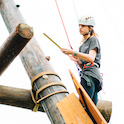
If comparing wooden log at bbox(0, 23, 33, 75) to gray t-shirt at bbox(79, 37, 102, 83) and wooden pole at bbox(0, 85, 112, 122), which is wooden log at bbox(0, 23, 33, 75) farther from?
gray t-shirt at bbox(79, 37, 102, 83)

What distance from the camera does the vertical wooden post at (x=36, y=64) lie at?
1.58 m

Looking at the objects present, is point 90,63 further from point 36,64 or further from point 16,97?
point 16,97

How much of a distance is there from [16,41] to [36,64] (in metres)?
0.52

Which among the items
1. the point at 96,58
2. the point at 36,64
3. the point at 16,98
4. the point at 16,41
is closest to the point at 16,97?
the point at 16,98

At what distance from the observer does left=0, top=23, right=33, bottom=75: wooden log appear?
4.52 ft

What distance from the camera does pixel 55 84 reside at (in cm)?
169

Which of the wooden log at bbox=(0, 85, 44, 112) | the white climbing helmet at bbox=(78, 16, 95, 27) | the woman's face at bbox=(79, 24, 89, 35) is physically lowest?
the wooden log at bbox=(0, 85, 44, 112)

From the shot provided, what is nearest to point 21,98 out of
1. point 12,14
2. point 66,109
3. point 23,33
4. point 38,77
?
point 38,77

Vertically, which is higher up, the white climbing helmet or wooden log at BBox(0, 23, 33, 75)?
wooden log at BBox(0, 23, 33, 75)

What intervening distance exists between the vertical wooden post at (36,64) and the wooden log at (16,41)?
31cm

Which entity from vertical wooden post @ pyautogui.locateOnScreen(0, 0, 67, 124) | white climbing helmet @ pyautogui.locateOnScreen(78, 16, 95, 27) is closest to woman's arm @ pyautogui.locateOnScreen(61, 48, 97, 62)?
vertical wooden post @ pyautogui.locateOnScreen(0, 0, 67, 124)

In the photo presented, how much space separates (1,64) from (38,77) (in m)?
0.35

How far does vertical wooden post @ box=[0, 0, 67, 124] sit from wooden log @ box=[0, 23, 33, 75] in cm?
31

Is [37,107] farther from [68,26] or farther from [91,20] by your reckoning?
[68,26]
